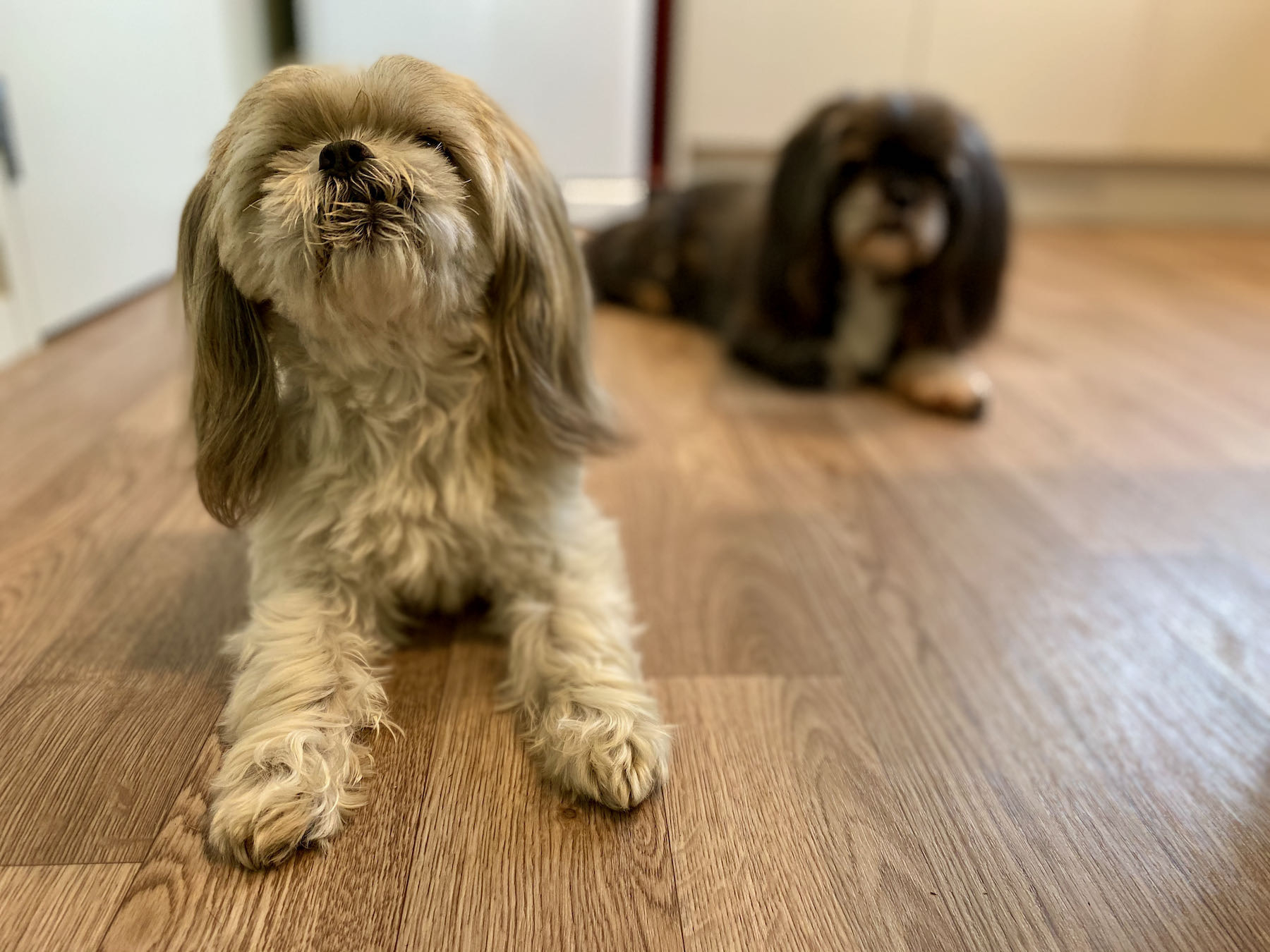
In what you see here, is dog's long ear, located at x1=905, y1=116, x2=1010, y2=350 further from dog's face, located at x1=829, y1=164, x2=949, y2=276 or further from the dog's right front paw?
the dog's right front paw

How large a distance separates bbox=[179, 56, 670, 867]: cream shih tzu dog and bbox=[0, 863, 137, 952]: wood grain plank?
0.09 m

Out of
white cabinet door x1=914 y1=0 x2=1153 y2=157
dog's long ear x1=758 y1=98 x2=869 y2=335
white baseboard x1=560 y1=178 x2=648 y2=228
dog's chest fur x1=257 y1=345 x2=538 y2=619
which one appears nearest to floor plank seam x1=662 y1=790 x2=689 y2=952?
dog's chest fur x1=257 y1=345 x2=538 y2=619

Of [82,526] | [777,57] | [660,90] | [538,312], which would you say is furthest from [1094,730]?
[660,90]

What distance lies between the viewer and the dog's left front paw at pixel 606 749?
2.94ft

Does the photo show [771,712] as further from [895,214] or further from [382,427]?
[895,214]

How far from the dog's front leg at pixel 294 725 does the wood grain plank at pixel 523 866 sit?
0.30 feet

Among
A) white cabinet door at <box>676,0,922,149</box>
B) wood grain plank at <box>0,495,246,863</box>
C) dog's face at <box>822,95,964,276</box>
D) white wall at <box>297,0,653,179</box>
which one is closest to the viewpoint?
wood grain plank at <box>0,495,246,863</box>

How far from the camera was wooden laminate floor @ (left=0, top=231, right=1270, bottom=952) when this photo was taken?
0.81 metres

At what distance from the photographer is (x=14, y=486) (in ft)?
5.01

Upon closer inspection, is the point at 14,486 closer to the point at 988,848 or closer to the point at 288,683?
the point at 288,683

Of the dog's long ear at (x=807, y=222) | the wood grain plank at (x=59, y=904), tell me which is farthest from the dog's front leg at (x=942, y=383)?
the wood grain plank at (x=59, y=904)

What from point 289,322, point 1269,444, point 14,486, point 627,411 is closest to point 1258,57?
point 1269,444

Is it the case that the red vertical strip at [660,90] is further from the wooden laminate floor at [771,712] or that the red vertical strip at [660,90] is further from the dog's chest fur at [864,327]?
the wooden laminate floor at [771,712]

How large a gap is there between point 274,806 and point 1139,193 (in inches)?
172
